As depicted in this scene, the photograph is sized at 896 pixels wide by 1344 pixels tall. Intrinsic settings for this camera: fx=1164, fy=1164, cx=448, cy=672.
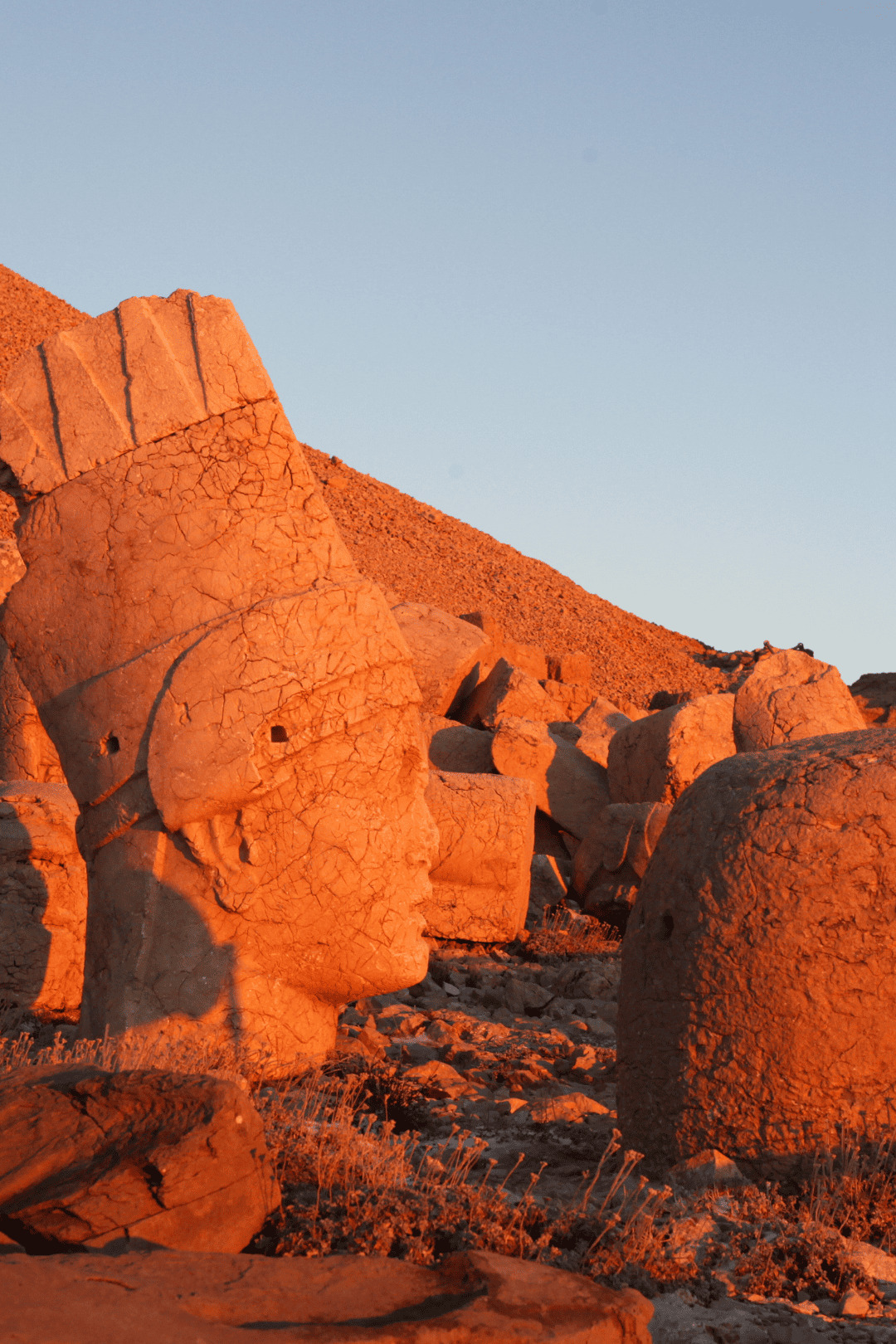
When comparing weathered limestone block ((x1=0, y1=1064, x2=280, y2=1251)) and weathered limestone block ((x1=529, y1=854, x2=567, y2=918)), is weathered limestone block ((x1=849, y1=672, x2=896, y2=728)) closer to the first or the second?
weathered limestone block ((x1=529, y1=854, x2=567, y2=918))

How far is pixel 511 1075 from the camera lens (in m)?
4.88

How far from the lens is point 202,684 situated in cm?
427

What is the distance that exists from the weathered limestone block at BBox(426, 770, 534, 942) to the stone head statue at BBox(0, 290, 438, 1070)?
3.12 meters

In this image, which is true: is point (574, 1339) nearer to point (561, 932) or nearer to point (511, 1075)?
point (511, 1075)

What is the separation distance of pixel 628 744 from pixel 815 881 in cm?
674

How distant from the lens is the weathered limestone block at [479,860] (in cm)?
769

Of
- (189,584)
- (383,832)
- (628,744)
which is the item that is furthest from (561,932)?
(189,584)

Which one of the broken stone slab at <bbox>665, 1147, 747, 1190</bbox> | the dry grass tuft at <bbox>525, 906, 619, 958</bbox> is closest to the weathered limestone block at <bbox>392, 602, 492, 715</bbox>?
the dry grass tuft at <bbox>525, 906, 619, 958</bbox>

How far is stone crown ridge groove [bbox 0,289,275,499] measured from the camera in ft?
14.5

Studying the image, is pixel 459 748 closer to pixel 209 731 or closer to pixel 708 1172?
pixel 209 731

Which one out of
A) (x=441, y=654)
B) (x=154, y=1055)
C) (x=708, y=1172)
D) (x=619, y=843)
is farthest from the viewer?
(x=441, y=654)

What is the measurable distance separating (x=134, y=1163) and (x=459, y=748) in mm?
7996

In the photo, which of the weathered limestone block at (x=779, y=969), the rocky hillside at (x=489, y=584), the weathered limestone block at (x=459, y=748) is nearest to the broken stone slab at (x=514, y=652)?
the weathered limestone block at (x=459, y=748)

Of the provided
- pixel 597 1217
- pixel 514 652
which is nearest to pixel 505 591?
pixel 514 652
